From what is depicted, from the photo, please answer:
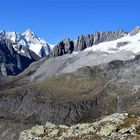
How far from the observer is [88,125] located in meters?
89.8

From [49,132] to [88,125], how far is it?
28.7 feet

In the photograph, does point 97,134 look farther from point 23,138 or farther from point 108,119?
point 23,138

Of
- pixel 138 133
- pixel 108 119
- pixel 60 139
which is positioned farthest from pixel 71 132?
pixel 138 133

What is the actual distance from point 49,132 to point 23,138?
210 inches

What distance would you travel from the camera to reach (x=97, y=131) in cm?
8631

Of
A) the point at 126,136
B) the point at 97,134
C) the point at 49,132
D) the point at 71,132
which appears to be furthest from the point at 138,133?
the point at 49,132

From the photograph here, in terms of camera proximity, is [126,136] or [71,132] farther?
[71,132]

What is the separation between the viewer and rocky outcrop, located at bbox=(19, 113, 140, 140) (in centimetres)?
8338

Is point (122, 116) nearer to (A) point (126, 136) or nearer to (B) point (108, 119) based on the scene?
(B) point (108, 119)

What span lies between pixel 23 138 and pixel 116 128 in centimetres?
1957

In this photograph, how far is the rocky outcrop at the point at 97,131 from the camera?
83375 millimetres

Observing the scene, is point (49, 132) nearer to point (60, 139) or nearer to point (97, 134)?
point (60, 139)

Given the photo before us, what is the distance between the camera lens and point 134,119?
298 ft

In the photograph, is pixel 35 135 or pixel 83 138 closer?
pixel 83 138
